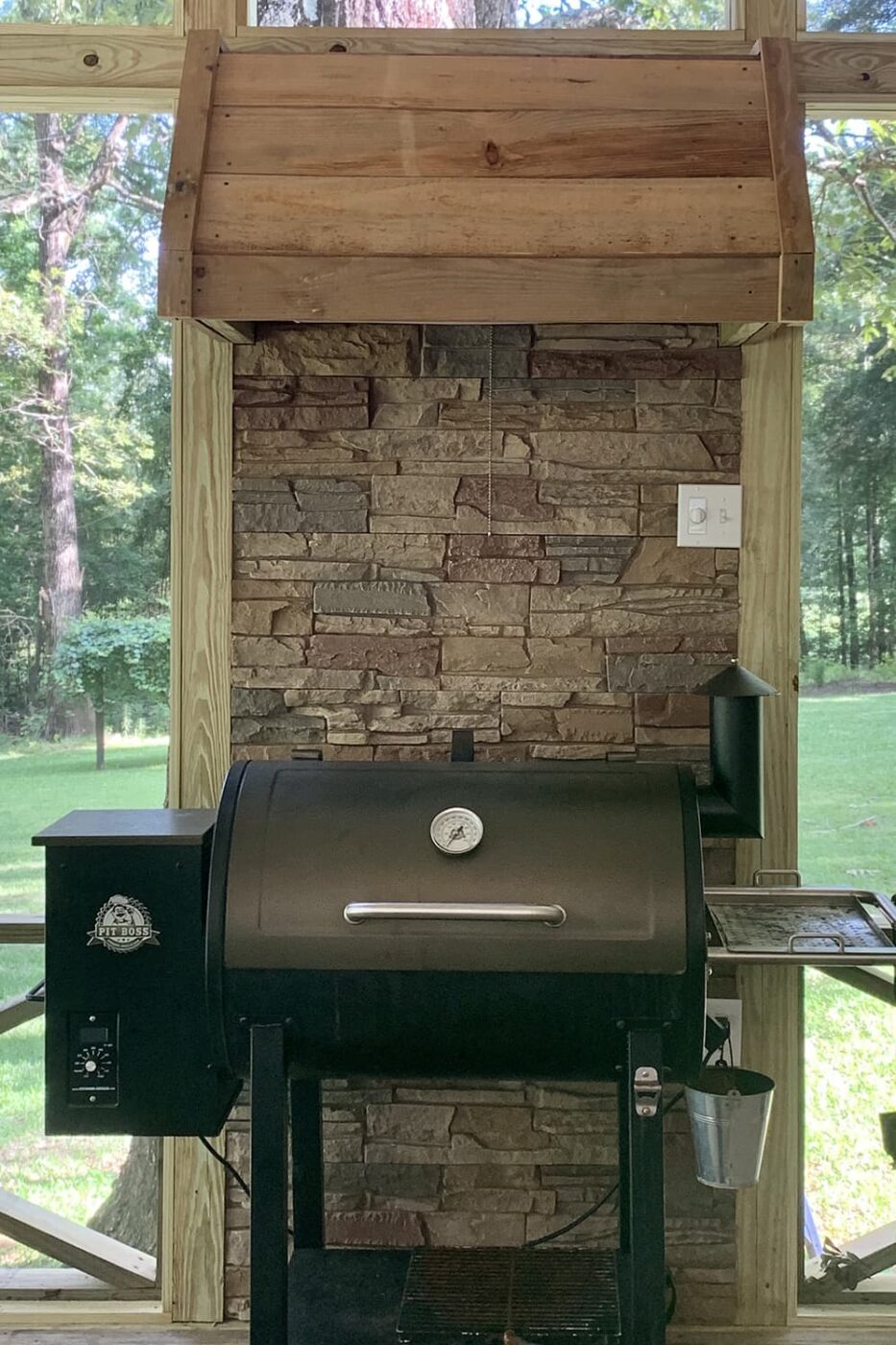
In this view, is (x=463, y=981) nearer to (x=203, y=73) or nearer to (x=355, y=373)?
(x=355, y=373)

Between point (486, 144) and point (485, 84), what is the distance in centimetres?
14

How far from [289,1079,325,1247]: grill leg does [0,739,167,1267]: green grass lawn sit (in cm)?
48

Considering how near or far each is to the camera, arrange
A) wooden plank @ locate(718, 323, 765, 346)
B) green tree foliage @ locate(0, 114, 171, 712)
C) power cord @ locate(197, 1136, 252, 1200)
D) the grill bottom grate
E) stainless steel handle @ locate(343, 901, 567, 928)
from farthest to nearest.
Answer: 1. green tree foliage @ locate(0, 114, 171, 712)
2. power cord @ locate(197, 1136, 252, 1200)
3. wooden plank @ locate(718, 323, 765, 346)
4. the grill bottom grate
5. stainless steel handle @ locate(343, 901, 567, 928)

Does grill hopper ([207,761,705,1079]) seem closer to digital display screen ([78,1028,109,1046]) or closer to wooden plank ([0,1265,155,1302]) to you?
digital display screen ([78,1028,109,1046])

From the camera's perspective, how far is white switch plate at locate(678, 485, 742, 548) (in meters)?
2.42

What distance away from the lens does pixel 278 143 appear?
6.98 ft

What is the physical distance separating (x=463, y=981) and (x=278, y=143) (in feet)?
4.71

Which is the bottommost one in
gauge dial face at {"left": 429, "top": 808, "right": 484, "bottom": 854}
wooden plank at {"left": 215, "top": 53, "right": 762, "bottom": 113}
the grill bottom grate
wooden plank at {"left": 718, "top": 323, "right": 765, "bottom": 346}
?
the grill bottom grate

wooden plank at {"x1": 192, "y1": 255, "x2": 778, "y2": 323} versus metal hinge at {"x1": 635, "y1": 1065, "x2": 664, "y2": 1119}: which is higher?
wooden plank at {"x1": 192, "y1": 255, "x2": 778, "y2": 323}

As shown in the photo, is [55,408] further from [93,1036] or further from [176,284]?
[93,1036]

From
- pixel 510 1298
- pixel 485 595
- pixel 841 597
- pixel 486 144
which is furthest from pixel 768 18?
pixel 510 1298

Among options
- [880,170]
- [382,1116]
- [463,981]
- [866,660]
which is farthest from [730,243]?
[382,1116]

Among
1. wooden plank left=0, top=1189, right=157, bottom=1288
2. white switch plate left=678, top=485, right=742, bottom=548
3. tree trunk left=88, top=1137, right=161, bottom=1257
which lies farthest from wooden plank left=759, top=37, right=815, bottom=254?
wooden plank left=0, top=1189, right=157, bottom=1288

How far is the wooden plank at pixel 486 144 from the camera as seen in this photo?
82.7 inches
